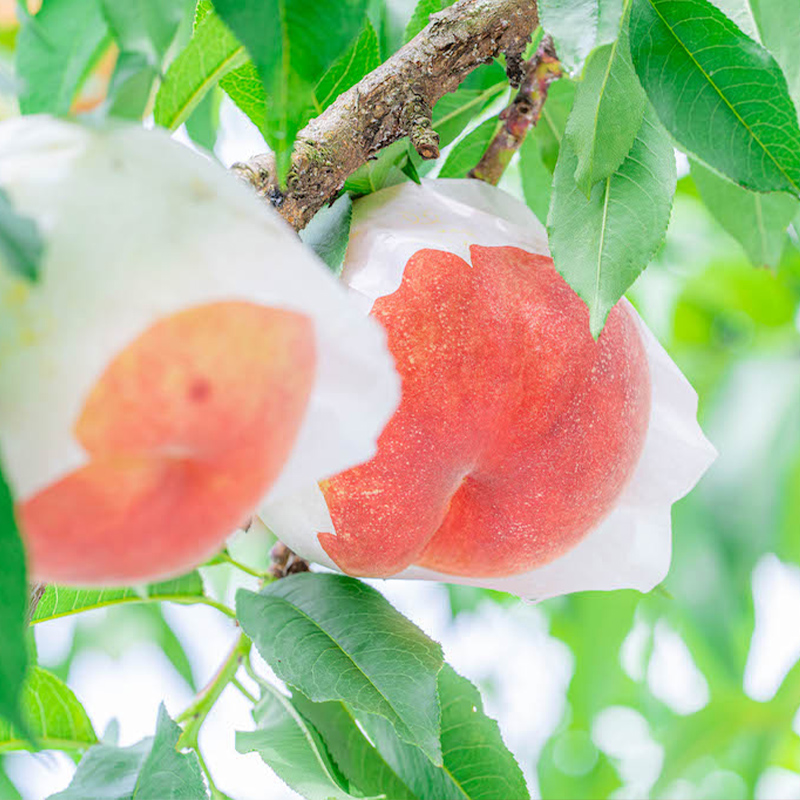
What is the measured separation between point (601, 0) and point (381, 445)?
0.73 ft

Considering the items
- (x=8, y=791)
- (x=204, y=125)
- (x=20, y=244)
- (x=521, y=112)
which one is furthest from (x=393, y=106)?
(x=8, y=791)

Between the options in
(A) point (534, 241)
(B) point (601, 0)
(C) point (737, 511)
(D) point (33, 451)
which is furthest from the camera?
(C) point (737, 511)

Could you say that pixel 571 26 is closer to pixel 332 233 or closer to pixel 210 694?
pixel 332 233

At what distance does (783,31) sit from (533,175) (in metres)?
0.24

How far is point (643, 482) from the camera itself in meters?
0.61

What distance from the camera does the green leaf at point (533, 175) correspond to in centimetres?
84

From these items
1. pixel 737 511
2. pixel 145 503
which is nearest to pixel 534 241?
pixel 145 503

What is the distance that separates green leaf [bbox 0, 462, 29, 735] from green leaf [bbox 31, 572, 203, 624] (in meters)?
0.32

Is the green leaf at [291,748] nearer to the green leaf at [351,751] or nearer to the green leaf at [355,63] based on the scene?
the green leaf at [351,751]

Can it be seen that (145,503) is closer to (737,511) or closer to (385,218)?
(385,218)

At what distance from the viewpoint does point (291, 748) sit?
621mm

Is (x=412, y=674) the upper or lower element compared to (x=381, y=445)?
lower

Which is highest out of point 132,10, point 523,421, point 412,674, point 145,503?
point 132,10

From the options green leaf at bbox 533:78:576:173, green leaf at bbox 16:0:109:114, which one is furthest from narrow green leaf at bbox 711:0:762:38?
green leaf at bbox 16:0:109:114
